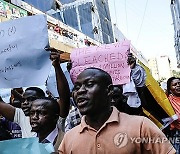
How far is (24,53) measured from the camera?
104 inches

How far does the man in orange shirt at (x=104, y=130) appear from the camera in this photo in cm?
158

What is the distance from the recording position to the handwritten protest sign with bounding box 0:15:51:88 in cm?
258

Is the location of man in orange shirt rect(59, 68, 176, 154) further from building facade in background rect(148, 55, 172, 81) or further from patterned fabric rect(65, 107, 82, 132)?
building facade in background rect(148, 55, 172, 81)

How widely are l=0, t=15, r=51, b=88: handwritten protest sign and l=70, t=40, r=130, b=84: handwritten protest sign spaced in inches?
14.6

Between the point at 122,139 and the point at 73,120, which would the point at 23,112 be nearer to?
the point at 73,120

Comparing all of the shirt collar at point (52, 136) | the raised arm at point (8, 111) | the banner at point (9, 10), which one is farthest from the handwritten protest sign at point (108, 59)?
the banner at point (9, 10)

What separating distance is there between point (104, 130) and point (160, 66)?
100 meters

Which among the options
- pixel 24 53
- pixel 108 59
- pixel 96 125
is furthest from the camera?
pixel 108 59

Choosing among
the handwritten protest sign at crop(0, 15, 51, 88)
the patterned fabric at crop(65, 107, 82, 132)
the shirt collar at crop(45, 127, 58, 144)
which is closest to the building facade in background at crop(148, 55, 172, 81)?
the patterned fabric at crop(65, 107, 82, 132)

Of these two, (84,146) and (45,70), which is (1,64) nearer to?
(45,70)

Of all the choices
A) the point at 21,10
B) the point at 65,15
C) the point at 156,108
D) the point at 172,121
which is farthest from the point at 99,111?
the point at 65,15

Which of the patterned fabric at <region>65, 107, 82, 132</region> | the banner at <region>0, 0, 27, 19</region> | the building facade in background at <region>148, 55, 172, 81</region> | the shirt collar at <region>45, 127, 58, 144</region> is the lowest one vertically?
the shirt collar at <region>45, 127, 58, 144</region>

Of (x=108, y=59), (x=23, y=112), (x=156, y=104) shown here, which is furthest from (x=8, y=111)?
(x=156, y=104)

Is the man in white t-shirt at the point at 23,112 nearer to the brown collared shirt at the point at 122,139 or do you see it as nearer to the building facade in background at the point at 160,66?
the brown collared shirt at the point at 122,139
